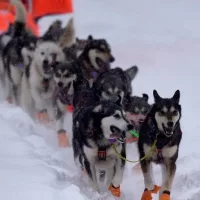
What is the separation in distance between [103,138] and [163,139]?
405 millimetres

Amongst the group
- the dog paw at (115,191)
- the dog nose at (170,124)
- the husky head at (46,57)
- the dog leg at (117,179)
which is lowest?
the dog paw at (115,191)

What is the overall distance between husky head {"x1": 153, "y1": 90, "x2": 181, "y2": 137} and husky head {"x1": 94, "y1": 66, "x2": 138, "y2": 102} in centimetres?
102

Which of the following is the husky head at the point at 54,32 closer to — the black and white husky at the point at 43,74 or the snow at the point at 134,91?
the black and white husky at the point at 43,74

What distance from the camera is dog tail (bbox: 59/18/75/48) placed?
6.37m

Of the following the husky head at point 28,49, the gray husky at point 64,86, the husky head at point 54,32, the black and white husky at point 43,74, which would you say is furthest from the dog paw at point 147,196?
the husky head at point 54,32

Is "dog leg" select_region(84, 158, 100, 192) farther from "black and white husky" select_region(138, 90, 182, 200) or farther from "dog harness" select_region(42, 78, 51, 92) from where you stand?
"dog harness" select_region(42, 78, 51, 92)

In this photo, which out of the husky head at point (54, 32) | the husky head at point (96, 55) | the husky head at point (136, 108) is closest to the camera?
the husky head at point (136, 108)

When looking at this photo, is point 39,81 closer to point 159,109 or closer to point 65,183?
point 159,109

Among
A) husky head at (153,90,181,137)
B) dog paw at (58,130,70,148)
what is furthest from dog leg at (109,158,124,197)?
dog paw at (58,130,70,148)

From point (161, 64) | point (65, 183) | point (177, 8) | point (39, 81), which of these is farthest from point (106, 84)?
point (177, 8)

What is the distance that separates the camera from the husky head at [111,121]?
355 centimetres

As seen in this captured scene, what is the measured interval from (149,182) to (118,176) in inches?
8.6

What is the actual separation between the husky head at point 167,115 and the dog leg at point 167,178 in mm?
226

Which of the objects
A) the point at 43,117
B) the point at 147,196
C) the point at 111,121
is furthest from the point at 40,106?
the point at 147,196
